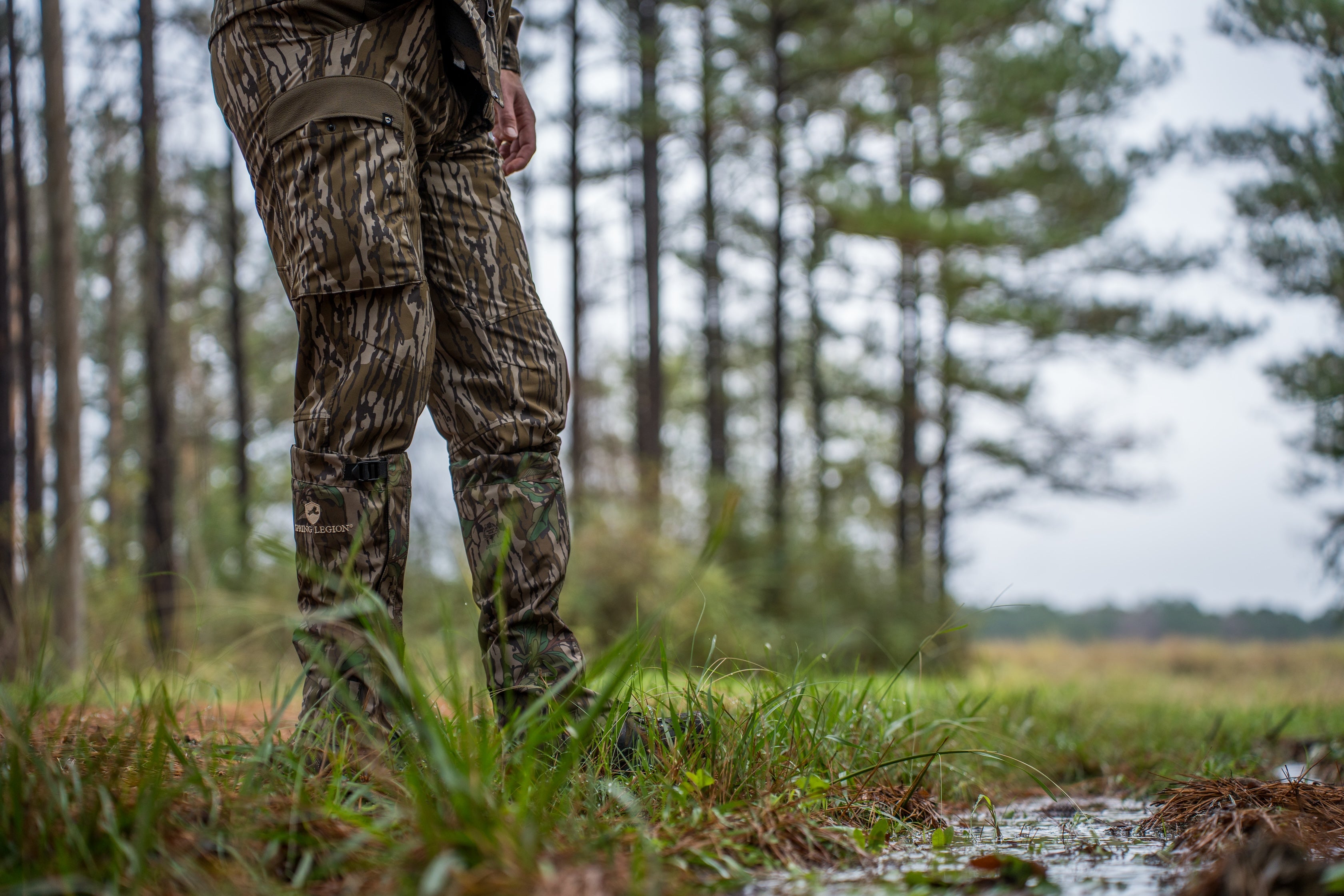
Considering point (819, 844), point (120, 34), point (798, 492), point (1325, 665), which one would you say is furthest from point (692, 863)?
point (798, 492)

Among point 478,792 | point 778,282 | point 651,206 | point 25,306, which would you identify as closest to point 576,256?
point 651,206

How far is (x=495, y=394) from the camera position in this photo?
1620 mm

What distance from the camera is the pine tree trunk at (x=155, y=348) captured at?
10.1 metres

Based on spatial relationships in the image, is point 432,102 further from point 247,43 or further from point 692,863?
point 692,863

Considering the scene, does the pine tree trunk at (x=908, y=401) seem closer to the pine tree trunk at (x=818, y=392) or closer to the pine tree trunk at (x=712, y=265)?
the pine tree trunk at (x=818, y=392)

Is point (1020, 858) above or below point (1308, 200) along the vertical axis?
below

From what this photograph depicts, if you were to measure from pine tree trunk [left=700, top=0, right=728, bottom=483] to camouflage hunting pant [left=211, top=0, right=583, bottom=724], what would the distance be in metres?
10.1

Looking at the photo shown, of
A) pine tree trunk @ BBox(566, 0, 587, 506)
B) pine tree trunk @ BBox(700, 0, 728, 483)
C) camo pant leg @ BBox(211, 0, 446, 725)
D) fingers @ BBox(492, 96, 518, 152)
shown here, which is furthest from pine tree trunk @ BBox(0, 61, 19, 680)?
camo pant leg @ BBox(211, 0, 446, 725)

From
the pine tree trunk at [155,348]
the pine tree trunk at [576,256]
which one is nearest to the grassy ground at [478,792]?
the pine tree trunk at [155,348]

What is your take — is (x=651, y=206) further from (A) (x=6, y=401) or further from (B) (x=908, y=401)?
(A) (x=6, y=401)

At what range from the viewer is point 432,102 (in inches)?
63.0

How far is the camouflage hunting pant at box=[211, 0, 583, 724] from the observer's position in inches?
56.5

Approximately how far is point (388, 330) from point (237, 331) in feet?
46.6

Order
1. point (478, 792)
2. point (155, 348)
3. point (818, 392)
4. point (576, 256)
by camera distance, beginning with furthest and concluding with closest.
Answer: point (818, 392) → point (576, 256) → point (155, 348) → point (478, 792)
